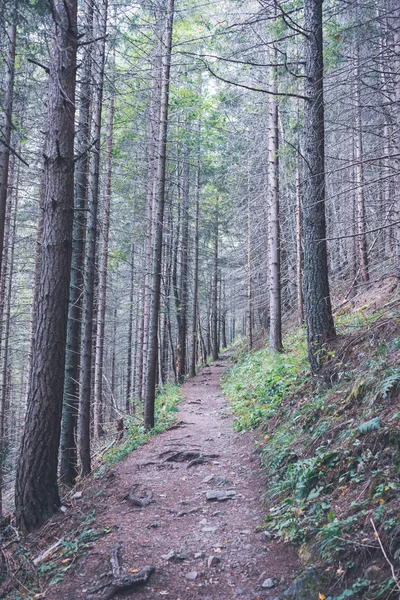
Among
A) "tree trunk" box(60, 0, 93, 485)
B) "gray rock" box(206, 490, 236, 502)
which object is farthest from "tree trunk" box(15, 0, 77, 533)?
"gray rock" box(206, 490, 236, 502)

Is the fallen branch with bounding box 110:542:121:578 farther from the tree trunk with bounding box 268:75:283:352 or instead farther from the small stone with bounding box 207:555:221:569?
the tree trunk with bounding box 268:75:283:352

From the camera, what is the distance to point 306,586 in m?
3.34

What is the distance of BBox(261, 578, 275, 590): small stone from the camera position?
11.9 feet

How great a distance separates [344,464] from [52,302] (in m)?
4.43

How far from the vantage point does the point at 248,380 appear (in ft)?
46.9

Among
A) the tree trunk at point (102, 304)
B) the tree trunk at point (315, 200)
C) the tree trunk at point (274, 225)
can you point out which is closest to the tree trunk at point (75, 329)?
the tree trunk at point (102, 304)

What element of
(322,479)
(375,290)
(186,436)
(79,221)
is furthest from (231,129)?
(322,479)

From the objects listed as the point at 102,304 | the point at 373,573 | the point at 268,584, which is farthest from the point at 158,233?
the point at 373,573

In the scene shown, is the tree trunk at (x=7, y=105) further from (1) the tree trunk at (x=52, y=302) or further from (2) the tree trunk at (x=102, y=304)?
(2) the tree trunk at (x=102, y=304)

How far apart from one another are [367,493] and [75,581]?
3105mm

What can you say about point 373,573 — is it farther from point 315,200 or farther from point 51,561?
point 315,200

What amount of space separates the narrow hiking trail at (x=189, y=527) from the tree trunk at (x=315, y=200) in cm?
259

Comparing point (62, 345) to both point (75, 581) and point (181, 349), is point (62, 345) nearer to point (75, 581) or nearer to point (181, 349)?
point (75, 581)

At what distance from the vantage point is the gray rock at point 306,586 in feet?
10.7
